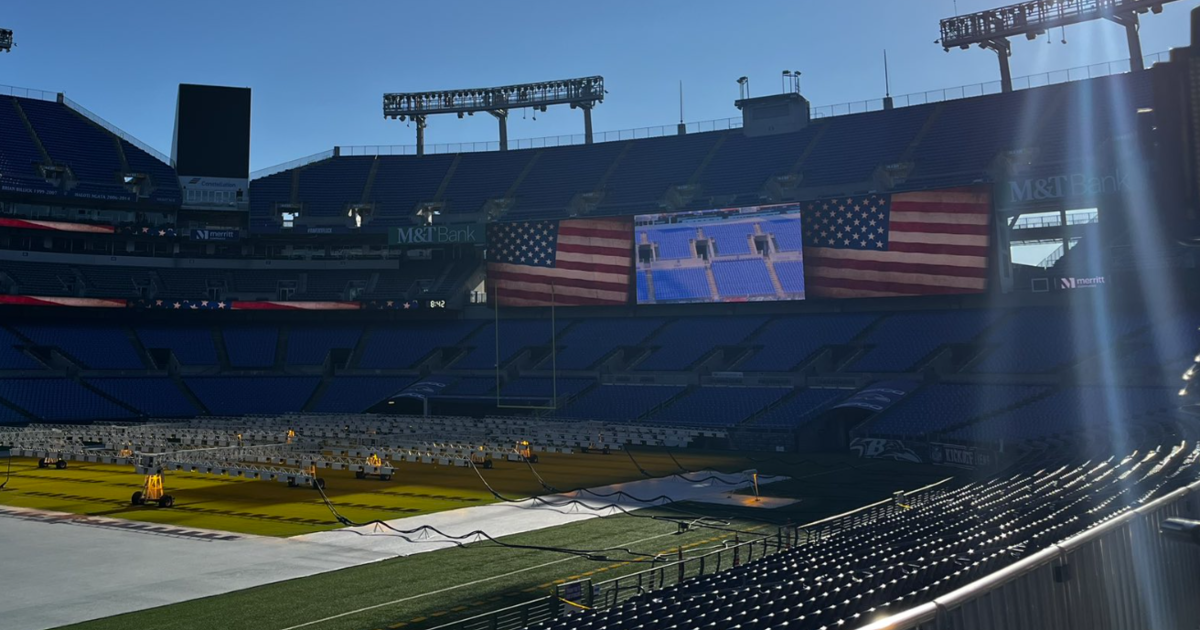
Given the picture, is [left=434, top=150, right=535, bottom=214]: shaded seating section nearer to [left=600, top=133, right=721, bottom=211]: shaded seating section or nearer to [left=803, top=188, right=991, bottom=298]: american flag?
[left=600, top=133, right=721, bottom=211]: shaded seating section

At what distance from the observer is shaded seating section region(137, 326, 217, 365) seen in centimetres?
6481

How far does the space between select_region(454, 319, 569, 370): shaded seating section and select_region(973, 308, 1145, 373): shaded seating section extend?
1115 inches

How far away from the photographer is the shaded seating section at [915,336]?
48647 millimetres

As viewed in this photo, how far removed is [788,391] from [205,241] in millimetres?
44203

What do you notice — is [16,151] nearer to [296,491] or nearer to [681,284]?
[681,284]

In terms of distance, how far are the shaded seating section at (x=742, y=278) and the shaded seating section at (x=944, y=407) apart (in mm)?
12019

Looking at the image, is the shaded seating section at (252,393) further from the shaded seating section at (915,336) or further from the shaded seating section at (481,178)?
the shaded seating section at (915,336)

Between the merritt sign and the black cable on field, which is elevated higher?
the merritt sign

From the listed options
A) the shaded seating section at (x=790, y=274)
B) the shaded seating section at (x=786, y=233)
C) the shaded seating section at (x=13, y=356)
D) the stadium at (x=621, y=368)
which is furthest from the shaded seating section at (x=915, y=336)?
the shaded seating section at (x=13, y=356)

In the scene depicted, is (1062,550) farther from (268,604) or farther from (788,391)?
(788,391)

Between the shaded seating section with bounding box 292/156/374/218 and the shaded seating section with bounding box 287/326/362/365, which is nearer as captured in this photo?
the shaded seating section with bounding box 287/326/362/365

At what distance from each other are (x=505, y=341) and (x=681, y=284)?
531 inches

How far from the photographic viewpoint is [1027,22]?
201 ft

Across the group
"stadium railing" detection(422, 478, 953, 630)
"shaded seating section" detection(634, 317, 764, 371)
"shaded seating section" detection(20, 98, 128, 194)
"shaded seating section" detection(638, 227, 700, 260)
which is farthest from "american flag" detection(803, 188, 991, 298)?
"shaded seating section" detection(20, 98, 128, 194)
